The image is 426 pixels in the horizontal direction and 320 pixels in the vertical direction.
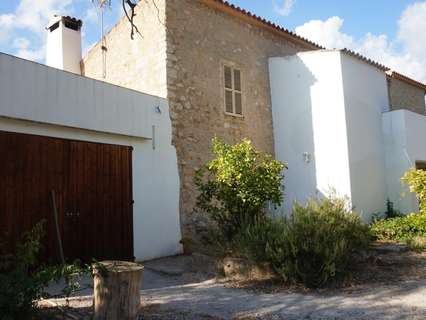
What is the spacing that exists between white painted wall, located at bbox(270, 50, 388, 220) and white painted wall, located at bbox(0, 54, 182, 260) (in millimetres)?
3913

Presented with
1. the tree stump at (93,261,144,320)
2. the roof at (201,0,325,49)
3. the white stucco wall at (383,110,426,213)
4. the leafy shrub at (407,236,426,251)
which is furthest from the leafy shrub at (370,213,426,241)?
the tree stump at (93,261,144,320)

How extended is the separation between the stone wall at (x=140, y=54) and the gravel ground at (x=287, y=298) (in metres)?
4.66

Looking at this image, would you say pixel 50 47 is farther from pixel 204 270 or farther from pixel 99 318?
pixel 99 318

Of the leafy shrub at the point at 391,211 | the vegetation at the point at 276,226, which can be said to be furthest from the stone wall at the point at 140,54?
the leafy shrub at the point at 391,211

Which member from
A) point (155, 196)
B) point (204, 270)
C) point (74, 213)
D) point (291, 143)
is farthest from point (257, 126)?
point (74, 213)

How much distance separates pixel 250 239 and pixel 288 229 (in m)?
0.63

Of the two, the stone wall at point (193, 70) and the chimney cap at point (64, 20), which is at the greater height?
the chimney cap at point (64, 20)

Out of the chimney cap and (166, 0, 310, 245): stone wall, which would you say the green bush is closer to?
(166, 0, 310, 245): stone wall

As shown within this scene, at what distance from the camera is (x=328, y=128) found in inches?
428

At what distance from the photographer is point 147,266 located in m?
7.55

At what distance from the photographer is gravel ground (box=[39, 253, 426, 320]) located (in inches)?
179

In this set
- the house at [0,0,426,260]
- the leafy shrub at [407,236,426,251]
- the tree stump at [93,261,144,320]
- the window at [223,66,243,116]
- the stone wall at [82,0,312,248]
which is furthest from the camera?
the window at [223,66,243,116]

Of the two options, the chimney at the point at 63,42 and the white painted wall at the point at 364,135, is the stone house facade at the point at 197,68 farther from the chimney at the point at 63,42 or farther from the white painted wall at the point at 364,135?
the white painted wall at the point at 364,135

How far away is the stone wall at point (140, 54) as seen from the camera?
9547mm
